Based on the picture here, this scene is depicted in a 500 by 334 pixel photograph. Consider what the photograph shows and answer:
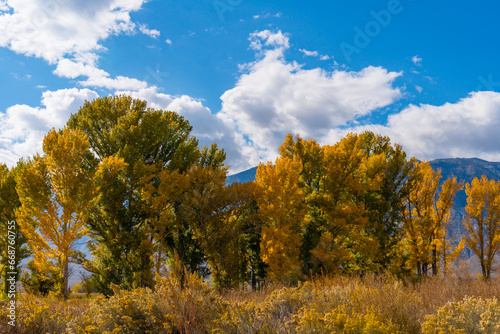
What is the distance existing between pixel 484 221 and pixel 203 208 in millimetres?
23660

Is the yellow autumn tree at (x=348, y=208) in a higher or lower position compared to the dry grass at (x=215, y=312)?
higher

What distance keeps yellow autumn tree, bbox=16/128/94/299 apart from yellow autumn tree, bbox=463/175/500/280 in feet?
92.6

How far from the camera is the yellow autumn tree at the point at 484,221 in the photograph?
86.8ft

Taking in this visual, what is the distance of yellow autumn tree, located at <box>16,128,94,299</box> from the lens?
14414 millimetres

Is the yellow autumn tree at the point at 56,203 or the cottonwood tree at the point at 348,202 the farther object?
the cottonwood tree at the point at 348,202

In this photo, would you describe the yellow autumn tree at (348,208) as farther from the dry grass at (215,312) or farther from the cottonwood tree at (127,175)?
the dry grass at (215,312)

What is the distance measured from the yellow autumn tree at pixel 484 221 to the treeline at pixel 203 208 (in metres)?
0.12

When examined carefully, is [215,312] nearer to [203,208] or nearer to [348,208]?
[203,208]

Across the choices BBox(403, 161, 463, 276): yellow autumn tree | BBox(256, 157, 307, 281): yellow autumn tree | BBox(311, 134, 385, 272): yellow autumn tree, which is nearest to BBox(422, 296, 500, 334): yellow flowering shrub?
BBox(256, 157, 307, 281): yellow autumn tree

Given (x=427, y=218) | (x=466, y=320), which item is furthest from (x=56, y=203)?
(x=427, y=218)

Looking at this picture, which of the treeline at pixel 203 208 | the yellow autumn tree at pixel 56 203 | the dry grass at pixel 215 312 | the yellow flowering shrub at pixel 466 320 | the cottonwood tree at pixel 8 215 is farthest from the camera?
the cottonwood tree at pixel 8 215

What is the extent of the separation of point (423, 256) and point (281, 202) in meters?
12.1

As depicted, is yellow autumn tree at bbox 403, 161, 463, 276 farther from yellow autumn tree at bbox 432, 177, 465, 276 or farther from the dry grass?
the dry grass

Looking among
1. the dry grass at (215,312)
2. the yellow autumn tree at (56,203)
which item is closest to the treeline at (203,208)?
the yellow autumn tree at (56,203)
